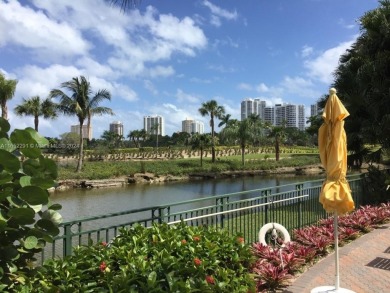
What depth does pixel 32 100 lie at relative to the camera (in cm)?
3769

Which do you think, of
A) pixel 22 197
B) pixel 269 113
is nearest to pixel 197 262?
pixel 22 197

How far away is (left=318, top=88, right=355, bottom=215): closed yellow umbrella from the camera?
466cm

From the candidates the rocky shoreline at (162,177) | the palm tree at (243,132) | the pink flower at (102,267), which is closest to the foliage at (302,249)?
the pink flower at (102,267)

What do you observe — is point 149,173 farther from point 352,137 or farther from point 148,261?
point 148,261

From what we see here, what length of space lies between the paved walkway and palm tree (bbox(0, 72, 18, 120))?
29976 millimetres

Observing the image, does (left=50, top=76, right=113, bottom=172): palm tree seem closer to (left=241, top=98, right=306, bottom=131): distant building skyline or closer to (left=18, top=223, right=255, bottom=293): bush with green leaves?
(left=18, top=223, right=255, bottom=293): bush with green leaves

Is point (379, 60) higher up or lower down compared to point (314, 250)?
higher up

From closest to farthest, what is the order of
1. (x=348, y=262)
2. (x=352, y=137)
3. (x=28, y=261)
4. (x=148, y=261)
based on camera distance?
1. (x=28, y=261)
2. (x=148, y=261)
3. (x=348, y=262)
4. (x=352, y=137)

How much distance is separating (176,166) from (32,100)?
55.8 ft

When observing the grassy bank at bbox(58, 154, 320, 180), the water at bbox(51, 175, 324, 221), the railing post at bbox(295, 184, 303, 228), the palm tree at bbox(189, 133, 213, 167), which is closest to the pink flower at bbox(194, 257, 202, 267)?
the railing post at bbox(295, 184, 303, 228)

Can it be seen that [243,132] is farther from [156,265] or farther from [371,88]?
[156,265]

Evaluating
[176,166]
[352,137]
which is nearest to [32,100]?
[176,166]

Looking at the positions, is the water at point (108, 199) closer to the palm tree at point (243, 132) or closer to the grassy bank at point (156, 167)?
the grassy bank at point (156, 167)

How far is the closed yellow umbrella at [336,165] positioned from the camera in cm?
466
